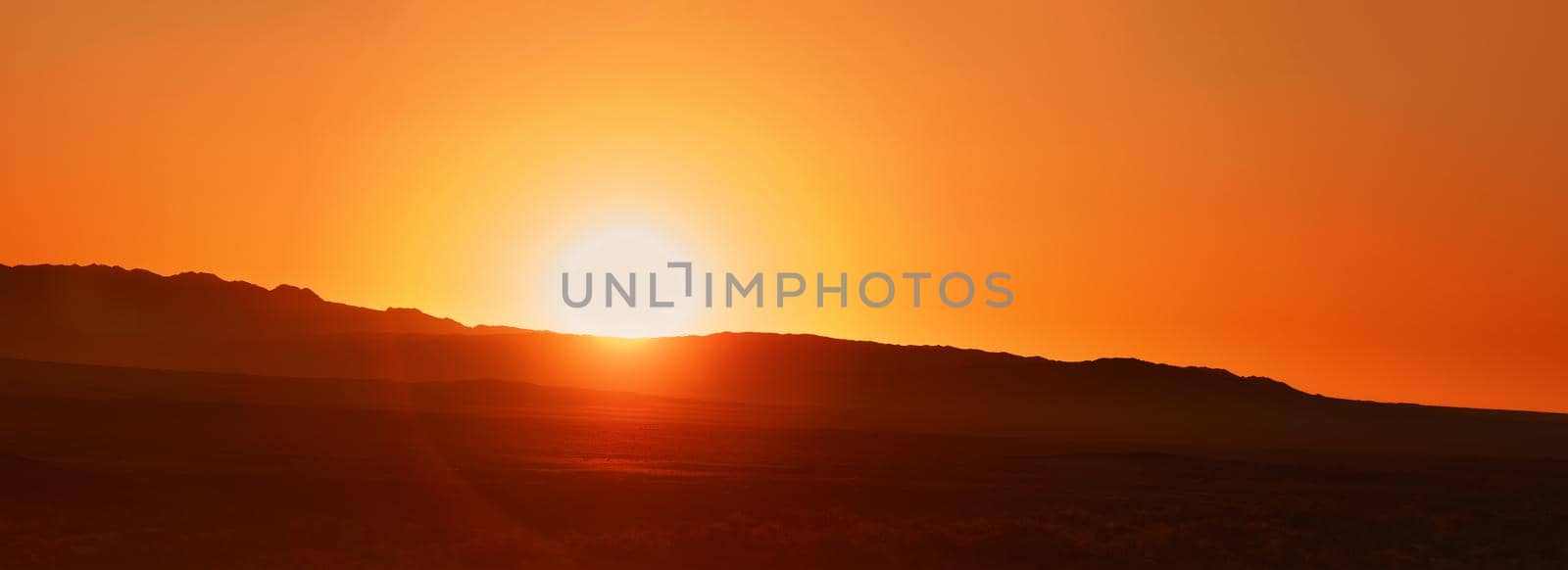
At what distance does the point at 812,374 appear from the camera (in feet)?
449

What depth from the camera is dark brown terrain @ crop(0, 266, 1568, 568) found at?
24.1 m

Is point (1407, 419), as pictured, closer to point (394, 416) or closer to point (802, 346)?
point (802, 346)

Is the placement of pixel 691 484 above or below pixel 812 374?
below

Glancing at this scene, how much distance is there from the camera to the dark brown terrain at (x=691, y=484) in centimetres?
2414

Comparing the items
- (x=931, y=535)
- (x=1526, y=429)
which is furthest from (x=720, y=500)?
(x=1526, y=429)

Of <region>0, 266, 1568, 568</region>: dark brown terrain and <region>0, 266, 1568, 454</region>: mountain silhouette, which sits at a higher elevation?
<region>0, 266, 1568, 454</region>: mountain silhouette

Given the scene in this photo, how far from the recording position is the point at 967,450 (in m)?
52.4

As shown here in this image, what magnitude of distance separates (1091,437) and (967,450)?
683 inches

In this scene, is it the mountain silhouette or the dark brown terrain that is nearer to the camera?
the dark brown terrain

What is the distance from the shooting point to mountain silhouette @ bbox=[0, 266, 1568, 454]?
94875 millimetres

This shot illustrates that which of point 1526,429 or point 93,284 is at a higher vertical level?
point 93,284

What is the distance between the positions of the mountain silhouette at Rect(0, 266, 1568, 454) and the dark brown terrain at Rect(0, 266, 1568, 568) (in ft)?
8.32

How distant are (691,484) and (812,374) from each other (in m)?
103

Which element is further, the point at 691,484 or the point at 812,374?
the point at 812,374
